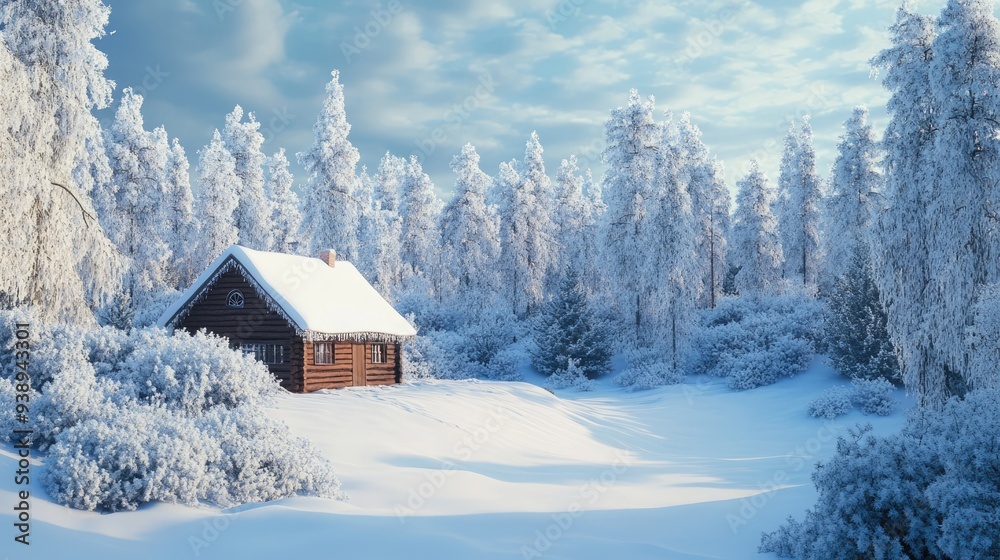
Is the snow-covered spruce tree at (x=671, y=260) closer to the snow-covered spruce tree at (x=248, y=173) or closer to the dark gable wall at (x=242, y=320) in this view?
the dark gable wall at (x=242, y=320)

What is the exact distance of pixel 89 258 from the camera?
15.3 m

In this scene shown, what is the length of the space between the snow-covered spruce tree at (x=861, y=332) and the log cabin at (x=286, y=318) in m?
18.1

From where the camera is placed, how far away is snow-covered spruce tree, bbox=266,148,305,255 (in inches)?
2409

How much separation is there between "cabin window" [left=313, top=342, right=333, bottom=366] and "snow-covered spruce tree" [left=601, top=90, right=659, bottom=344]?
1889 centimetres

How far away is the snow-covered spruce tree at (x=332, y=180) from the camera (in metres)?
40.7

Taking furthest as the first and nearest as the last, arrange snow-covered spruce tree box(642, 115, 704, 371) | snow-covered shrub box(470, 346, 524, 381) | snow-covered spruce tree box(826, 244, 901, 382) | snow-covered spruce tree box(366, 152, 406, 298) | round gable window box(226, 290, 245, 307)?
snow-covered spruce tree box(366, 152, 406, 298), snow-covered shrub box(470, 346, 524, 381), snow-covered spruce tree box(642, 115, 704, 371), snow-covered spruce tree box(826, 244, 901, 382), round gable window box(226, 290, 245, 307)

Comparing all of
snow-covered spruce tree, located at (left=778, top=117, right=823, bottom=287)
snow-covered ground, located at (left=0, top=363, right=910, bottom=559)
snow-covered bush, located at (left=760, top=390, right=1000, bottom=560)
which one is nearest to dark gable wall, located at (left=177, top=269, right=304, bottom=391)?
snow-covered ground, located at (left=0, top=363, right=910, bottom=559)

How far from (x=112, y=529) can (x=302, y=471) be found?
116 inches

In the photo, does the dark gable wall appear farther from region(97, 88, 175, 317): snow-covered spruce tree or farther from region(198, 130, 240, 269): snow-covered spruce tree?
region(198, 130, 240, 269): snow-covered spruce tree

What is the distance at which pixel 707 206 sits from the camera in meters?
49.1

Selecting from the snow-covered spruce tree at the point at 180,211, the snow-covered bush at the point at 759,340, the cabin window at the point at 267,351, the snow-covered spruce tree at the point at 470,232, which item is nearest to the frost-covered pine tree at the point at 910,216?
the snow-covered bush at the point at 759,340

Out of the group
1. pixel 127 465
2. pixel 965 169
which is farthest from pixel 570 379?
pixel 127 465

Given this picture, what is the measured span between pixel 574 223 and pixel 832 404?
39314 mm

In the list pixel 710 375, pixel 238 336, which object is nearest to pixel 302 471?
pixel 238 336
